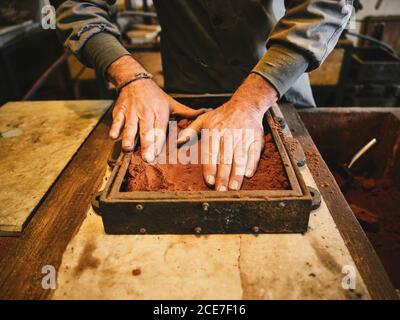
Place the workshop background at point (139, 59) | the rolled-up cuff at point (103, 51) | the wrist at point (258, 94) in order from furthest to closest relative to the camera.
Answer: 1. the workshop background at point (139, 59)
2. the rolled-up cuff at point (103, 51)
3. the wrist at point (258, 94)

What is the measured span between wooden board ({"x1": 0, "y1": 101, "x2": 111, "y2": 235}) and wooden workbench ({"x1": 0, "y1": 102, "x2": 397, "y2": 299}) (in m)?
0.10

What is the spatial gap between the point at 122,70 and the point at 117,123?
30 cm

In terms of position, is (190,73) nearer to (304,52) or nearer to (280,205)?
(304,52)

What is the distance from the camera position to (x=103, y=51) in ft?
4.63

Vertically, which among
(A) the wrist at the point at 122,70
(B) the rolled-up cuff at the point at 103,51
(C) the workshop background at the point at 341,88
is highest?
(B) the rolled-up cuff at the point at 103,51

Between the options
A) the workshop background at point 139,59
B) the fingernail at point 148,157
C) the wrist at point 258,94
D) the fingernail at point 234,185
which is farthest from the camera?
the workshop background at point 139,59

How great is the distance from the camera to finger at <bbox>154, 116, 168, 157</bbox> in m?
1.11

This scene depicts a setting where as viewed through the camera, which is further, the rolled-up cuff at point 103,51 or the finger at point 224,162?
the rolled-up cuff at point 103,51

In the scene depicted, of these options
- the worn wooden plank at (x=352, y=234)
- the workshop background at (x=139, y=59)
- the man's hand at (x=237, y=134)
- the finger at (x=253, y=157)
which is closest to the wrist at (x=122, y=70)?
the man's hand at (x=237, y=134)

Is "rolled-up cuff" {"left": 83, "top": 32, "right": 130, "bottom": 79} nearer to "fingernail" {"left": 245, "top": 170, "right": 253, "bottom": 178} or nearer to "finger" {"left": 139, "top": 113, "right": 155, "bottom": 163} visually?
"finger" {"left": 139, "top": 113, "right": 155, "bottom": 163}

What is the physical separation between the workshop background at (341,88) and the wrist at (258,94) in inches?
10.1

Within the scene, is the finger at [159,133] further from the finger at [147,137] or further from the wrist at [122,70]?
the wrist at [122,70]

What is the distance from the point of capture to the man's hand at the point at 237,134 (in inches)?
38.6

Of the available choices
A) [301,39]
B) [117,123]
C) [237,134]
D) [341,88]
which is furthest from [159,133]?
[341,88]
